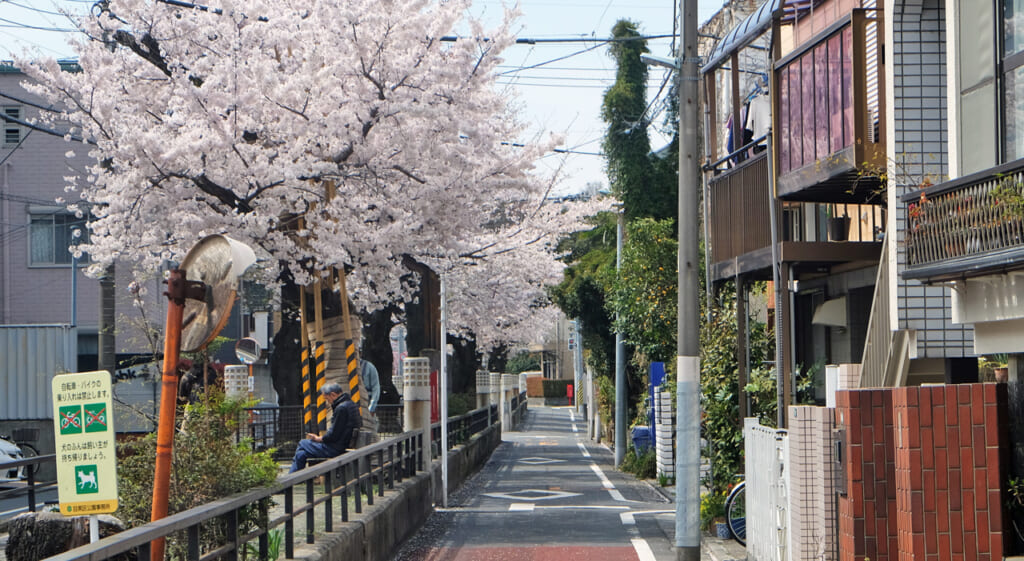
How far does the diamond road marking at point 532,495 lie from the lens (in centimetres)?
1940

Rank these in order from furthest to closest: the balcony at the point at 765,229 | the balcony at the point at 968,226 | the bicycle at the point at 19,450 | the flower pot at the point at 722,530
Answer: the bicycle at the point at 19,450 < the flower pot at the point at 722,530 < the balcony at the point at 765,229 < the balcony at the point at 968,226

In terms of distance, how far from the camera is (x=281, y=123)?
703 inches

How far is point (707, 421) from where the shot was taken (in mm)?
14867

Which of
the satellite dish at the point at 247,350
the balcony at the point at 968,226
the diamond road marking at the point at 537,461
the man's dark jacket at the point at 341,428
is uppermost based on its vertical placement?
the balcony at the point at 968,226

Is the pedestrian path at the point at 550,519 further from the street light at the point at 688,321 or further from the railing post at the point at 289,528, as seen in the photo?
the railing post at the point at 289,528

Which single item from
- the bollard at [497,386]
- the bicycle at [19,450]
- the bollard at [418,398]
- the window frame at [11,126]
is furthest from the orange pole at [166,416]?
the bollard at [497,386]

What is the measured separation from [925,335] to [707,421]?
458 cm

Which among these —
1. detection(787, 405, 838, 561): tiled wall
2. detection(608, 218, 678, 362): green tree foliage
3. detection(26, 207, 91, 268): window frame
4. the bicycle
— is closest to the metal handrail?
detection(787, 405, 838, 561): tiled wall

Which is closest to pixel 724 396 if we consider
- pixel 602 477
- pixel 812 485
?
pixel 812 485

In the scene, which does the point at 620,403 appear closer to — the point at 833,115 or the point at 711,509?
the point at 711,509

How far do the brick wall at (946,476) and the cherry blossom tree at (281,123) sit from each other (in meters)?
10.9

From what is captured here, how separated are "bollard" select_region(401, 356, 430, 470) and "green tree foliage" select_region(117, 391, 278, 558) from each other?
32.8ft

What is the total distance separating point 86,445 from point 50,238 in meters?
28.0

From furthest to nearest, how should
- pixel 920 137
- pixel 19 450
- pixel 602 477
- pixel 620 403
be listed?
pixel 620 403, pixel 602 477, pixel 19 450, pixel 920 137
